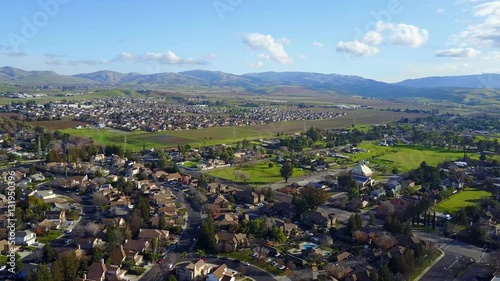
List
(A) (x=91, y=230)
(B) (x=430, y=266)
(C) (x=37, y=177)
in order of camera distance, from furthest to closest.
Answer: (C) (x=37, y=177)
(A) (x=91, y=230)
(B) (x=430, y=266)

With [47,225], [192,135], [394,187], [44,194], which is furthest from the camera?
[192,135]

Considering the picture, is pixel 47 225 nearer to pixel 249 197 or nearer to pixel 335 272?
pixel 249 197

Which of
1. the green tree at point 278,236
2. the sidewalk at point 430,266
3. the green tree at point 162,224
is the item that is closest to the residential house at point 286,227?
the green tree at point 278,236

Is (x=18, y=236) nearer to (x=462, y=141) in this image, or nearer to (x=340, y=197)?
(x=340, y=197)

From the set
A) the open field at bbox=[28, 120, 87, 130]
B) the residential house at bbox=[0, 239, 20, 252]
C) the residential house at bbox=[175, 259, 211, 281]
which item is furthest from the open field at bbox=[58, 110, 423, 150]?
the residential house at bbox=[175, 259, 211, 281]

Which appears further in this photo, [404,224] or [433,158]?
[433,158]


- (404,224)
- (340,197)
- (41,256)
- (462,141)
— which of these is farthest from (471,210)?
(462,141)

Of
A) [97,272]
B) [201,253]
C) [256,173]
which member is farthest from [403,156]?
[97,272]

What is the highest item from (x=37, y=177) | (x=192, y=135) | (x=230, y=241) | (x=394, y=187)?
(x=192, y=135)
